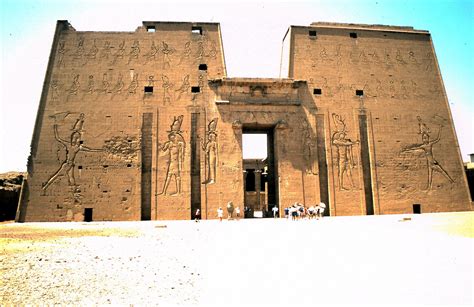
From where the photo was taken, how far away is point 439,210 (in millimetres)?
18172

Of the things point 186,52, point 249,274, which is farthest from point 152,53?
point 249,274

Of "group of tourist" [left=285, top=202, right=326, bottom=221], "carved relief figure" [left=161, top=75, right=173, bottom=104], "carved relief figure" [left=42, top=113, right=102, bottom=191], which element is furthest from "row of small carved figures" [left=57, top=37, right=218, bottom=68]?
"group of tourist" [left=285, top=202, right=326, bottom=221]

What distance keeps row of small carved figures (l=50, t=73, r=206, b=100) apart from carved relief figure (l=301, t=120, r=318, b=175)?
5971mm

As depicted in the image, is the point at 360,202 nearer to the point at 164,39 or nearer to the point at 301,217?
the point at 301,217

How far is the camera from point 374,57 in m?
19.8

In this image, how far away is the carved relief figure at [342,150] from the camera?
58.5 ft

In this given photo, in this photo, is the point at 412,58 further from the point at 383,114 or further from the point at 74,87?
the point at 74,87

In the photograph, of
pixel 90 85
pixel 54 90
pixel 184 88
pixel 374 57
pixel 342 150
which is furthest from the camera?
pixel 374 57

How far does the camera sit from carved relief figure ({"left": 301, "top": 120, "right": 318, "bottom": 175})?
1745 cm

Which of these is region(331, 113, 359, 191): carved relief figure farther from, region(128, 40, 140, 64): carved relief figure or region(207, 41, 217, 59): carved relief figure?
region(128, 40, 140, 64): carved relief figure

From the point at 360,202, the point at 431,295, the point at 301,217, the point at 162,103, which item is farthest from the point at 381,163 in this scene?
the point at 431,295

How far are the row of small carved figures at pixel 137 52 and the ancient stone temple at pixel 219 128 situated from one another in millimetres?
61

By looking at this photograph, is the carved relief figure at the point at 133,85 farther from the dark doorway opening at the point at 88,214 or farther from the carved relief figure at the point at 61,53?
the dark doorway opening at the point at 88,214

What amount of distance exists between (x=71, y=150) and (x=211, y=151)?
6952 mm
